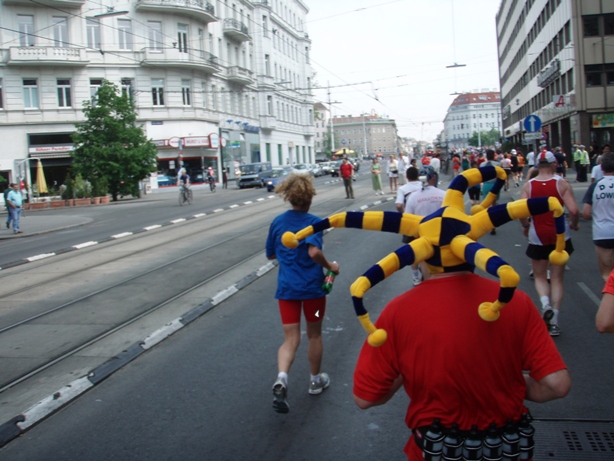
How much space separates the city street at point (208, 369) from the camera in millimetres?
4426

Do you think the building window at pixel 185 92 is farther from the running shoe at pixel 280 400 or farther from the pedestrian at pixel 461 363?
the pedestrian at pixel 461 363

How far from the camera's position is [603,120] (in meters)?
38.2

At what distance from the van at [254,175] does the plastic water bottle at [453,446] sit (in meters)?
43.6

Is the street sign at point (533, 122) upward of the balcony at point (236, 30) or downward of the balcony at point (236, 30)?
downward

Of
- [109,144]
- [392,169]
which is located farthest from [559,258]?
[109,144]

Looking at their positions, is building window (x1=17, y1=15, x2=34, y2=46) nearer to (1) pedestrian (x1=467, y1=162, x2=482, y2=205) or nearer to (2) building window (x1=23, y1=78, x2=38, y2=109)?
(2) building window (x1=23, y1=78, x2=38, y2=109)

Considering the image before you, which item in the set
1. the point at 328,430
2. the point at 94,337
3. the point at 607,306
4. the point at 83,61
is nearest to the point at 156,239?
the point at 94,337

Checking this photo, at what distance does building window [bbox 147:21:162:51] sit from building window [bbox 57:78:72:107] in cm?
665

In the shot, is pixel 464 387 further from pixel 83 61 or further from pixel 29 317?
pixel 83 61

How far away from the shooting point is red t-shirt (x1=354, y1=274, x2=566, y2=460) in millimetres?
2279

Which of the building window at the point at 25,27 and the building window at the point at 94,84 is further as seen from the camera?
the building window at the point at 94,84

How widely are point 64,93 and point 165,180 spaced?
9.30 meters

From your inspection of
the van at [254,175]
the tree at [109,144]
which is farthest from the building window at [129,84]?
the van at [254,175]

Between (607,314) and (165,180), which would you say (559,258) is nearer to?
(607,314)
